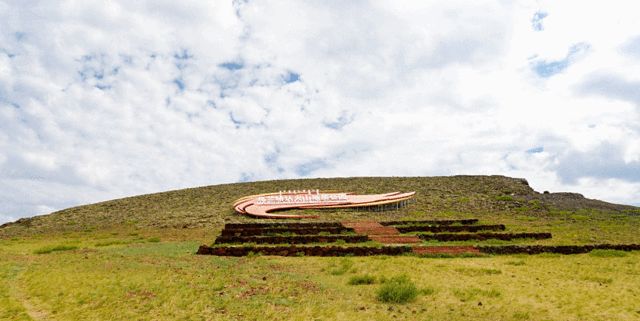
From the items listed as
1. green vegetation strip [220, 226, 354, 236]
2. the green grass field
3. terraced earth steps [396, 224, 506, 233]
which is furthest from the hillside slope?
the green grass field

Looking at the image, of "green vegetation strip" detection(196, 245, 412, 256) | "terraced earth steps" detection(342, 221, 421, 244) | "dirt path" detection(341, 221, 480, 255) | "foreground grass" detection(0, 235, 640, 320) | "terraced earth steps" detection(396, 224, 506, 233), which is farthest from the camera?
"terraced earth steps" detection(396, 224, 506, 233)

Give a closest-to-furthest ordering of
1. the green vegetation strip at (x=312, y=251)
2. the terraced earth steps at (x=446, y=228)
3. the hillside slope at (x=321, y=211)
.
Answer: the green vegetation strip at (x=312, y=251) < the terraced earth steps at (x=446, y=228) < the hillside slope at (x=321, y=211)

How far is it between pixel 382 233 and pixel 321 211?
12.5 metres

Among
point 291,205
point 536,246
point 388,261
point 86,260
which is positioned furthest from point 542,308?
point 291,205

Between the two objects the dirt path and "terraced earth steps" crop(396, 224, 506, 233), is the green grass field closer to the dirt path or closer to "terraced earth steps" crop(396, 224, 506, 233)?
the dirt path

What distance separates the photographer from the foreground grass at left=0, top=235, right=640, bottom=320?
9.75 m

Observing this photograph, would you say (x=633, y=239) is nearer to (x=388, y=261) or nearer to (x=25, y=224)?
(x=388, y=261)

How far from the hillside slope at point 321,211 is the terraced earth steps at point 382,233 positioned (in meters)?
6.70

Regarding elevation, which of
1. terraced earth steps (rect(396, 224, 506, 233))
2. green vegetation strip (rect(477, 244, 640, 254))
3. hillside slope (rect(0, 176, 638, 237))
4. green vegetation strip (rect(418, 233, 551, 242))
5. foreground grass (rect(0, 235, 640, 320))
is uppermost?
hillside slope (rect(0, 176, 638, 237))

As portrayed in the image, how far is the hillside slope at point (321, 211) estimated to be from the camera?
125ft

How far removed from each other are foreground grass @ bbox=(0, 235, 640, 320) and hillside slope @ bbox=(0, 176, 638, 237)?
18.7 meters

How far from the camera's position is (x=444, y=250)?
805 inches

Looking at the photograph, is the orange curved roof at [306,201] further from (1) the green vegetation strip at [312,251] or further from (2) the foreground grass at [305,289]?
(2) the foreground grass at [305,289]

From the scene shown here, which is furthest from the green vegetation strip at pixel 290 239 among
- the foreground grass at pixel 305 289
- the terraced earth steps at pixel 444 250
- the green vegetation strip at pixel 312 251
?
the foreground grass at pixel 305 289
